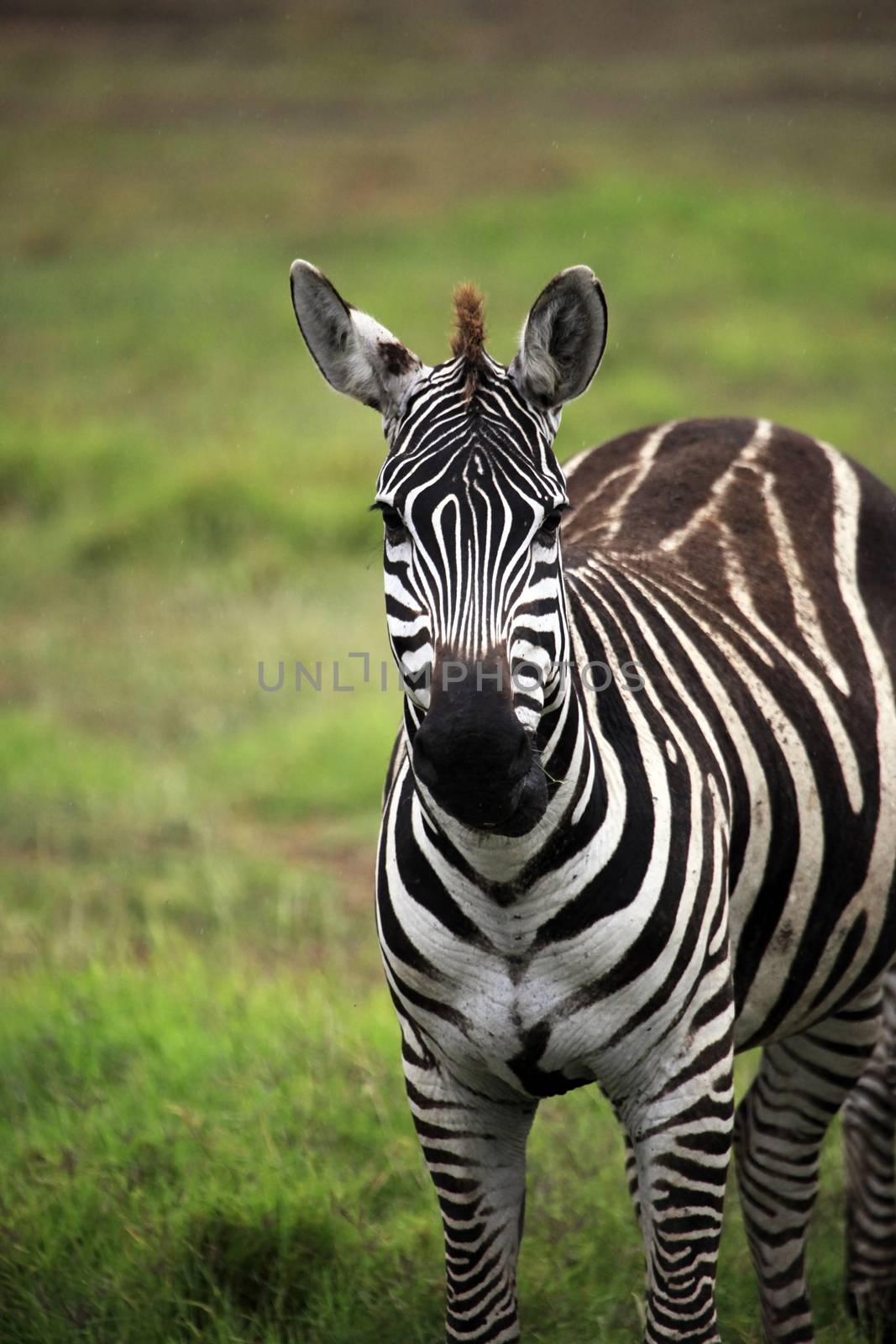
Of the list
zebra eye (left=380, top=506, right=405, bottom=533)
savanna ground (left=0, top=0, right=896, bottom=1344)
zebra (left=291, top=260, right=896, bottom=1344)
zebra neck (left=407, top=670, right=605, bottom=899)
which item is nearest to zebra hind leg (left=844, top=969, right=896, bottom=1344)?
savanna ground (left=0, top=0, right=896, bottom=1344)

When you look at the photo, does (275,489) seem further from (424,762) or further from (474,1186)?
(424,762)

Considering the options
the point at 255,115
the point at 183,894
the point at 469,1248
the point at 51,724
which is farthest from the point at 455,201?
the point at 469,1248

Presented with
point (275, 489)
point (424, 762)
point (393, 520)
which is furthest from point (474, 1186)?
point (275, 489)

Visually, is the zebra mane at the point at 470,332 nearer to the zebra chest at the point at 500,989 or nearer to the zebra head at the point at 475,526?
the zebra head at the point at 475,526

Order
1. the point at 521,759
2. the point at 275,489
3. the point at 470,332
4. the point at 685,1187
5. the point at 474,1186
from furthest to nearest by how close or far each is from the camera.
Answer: the point at 275,489, the point at 474,1186, the point at 685,1187, the point at 470,332, the point at 521,759

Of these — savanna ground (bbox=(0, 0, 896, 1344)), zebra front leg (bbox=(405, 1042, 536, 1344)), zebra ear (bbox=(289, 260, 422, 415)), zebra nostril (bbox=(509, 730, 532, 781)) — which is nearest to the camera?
zebra nostril (bbox=(509, 730, 532, 781))

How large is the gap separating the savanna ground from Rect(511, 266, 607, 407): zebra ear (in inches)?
96.2

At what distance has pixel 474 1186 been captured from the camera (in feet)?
10.6

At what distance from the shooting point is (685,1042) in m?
3.02

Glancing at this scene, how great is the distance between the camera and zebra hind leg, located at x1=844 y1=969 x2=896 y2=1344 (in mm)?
4441

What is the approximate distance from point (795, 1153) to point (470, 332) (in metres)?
2.52

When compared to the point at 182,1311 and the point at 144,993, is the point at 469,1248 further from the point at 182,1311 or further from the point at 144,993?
the point at 144,993

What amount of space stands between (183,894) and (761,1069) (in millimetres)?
3737

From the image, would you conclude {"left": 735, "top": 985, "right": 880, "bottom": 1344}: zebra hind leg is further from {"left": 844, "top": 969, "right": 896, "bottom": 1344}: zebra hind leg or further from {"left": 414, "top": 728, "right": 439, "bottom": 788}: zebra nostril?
{"left": 414, "top": 728, "right": 439, "bottom": 788}: zebra nostril
